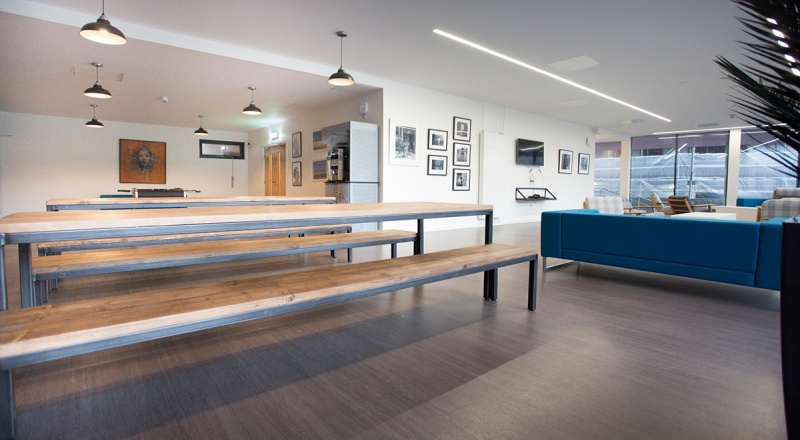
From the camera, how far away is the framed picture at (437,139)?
7.89 meters

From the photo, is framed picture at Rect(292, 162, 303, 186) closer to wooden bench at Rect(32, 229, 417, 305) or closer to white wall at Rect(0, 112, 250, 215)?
white wall at Rect(0, 112, 250, 215)

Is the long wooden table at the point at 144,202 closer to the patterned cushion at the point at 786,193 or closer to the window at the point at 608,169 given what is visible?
the patterned cushion at the point at 786,193

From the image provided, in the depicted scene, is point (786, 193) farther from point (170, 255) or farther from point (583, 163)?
point (170, 255)

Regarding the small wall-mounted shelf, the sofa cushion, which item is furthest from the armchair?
the sofa cushion

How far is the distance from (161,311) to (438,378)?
1224mm

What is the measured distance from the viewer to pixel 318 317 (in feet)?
9.04

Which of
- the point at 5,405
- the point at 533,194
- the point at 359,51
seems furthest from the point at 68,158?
the point at 533,194

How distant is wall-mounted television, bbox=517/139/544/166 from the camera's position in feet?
32.2

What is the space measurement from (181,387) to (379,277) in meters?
1.05

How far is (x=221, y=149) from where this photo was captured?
12711mm

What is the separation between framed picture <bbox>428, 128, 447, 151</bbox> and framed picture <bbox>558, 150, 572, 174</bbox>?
15.3 ft

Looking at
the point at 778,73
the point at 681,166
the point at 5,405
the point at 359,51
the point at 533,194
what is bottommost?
the point at 5,405

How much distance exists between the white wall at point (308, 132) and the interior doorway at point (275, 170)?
0.72 ft

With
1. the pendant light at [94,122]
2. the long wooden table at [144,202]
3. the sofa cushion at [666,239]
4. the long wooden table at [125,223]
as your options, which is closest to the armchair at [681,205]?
the sofa cushion at [666,239]
